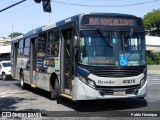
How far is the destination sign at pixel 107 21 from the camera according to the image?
11586mm

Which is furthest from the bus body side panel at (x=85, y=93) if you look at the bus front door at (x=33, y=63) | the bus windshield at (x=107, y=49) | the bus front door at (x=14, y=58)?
the bus front door at (x=14, y=58)

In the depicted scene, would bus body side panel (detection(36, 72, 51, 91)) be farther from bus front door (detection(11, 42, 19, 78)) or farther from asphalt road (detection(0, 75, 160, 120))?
bus front door (detection(11, 42, 19, 78))

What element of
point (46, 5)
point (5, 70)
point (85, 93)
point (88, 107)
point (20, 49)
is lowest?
point (88, 107)

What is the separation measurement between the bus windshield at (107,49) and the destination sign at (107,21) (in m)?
0.29

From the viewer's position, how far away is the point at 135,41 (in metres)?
11.9

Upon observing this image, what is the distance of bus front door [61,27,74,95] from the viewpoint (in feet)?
40.1

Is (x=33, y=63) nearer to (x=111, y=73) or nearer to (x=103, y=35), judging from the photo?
(x=103, y=35)

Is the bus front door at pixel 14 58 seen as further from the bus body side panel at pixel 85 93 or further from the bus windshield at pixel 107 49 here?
the bus windshield at pixel 107 49

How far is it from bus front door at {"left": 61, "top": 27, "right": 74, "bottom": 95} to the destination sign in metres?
0.80

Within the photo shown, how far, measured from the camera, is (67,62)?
498 inches

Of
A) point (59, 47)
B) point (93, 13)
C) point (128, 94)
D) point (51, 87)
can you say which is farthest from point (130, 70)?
point (51, 87)

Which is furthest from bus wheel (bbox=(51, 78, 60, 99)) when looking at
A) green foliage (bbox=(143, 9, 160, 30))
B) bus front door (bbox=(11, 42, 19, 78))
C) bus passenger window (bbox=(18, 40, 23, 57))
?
green foliage (bbox=(143, 9, 160, 30))

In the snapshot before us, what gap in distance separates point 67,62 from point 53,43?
5.70ft

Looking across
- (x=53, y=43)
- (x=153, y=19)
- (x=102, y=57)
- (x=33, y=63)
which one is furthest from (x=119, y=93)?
(x=153, y=19)
